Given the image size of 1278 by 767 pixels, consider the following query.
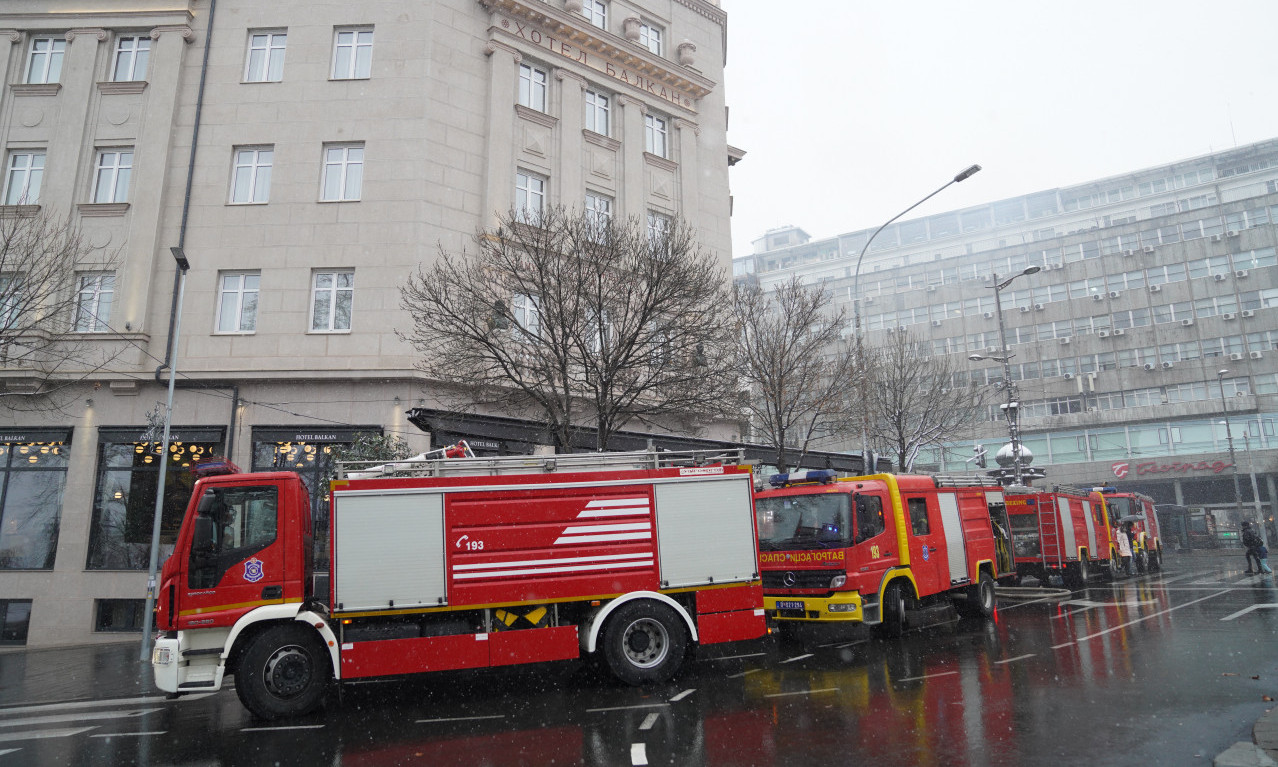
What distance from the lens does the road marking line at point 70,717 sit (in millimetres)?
9070

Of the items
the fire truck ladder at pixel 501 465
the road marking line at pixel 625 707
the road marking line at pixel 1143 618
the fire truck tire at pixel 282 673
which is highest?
the fire truck ladder at pixel 501 465

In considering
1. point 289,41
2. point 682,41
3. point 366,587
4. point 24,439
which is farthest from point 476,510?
point 682,41

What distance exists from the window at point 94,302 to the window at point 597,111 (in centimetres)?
1452

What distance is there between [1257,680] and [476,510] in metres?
9.64

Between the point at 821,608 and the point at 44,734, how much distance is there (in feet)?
33.4

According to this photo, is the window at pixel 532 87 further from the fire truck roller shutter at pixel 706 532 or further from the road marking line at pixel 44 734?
the road marking line at pixel 44 734

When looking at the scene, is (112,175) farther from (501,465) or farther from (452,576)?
(452,576)

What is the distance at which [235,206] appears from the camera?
19.9 m

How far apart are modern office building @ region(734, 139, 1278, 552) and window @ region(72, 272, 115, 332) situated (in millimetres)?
35344

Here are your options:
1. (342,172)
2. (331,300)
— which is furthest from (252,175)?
(331,300)

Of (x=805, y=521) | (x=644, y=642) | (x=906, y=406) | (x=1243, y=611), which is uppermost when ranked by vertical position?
(x=906, y=406)

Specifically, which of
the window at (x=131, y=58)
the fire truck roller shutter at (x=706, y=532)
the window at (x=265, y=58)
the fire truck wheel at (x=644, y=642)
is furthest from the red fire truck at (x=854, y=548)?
the window at (x=131, y=58)

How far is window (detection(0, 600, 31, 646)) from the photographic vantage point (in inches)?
691

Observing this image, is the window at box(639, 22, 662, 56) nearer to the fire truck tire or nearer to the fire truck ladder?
the fire truck ladder
